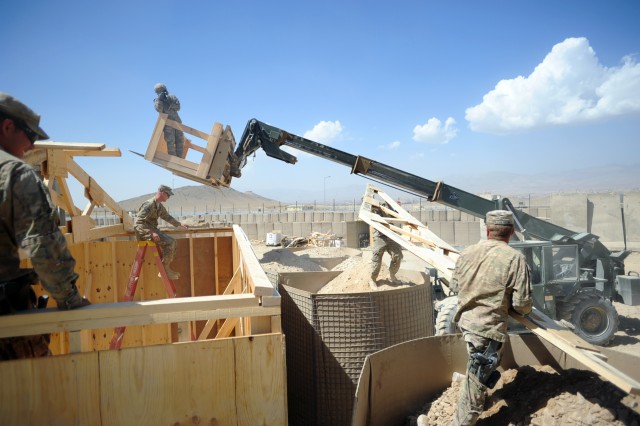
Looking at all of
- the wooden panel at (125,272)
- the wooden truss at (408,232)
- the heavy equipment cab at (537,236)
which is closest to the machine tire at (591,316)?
the heavy equipment cab at (537,236)

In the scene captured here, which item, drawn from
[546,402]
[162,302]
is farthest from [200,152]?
[546,402]

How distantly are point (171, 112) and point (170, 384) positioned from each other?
5.26 m

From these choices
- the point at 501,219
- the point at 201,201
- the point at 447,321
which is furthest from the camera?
the point at 201,201

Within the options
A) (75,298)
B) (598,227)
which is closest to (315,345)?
(75,298)

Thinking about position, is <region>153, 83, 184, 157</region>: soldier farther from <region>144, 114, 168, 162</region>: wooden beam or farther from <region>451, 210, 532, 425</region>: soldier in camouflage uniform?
<region>451, 210, 532, 425</region>: soldier in camouflage uniform

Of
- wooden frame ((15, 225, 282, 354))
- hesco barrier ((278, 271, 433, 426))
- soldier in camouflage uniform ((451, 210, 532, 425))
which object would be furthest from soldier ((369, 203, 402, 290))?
soldier in camouflage uniform ((451, 210, 532, 425))

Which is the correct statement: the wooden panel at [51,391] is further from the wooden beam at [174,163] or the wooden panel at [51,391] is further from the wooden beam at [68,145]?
the wooden beam at [174,163]

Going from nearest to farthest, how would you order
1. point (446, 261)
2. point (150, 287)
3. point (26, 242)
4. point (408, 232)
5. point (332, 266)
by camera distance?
point (26, 242)
point (446, 261)
point (408, 232)
point (150, 287)
point (332, 266)

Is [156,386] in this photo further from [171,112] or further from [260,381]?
[171,112]

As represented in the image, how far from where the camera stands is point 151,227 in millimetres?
5727

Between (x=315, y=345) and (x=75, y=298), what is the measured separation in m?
2.57

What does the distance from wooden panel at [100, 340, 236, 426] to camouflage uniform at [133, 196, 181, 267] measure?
380 centimetres

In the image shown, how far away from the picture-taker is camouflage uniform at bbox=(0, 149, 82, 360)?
1915 mm

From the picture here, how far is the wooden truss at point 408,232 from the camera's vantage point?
4.56 meters
